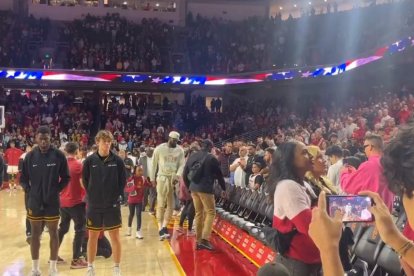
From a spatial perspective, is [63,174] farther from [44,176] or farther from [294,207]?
[294,207]

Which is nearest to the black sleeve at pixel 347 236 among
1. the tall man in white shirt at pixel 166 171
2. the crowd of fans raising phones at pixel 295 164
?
the crowd of fans raising phones at pixel 295 164

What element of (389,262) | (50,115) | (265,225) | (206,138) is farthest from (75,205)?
(50,115)

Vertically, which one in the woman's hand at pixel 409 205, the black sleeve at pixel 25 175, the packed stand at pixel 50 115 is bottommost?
the black sleeve at pixel 25 175

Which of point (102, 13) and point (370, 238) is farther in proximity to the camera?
point (102, 13)

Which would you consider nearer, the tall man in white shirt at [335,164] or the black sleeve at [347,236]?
the black sleeve at [347,236]

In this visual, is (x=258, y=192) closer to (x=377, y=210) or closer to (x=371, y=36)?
(x=377, y=210)

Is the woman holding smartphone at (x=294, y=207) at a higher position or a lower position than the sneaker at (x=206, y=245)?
higher

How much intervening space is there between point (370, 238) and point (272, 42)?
20.4 meters

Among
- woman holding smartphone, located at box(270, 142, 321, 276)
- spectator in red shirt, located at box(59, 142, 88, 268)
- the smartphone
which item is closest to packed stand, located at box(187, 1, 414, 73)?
spectator in red shirt, located at box(59, 142, 88, 268)

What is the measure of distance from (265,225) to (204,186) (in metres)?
1.12

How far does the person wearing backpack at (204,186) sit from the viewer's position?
741cm

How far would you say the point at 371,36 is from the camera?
63.5ft

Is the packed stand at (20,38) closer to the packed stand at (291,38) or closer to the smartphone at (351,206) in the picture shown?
the packed stand at (291,38)

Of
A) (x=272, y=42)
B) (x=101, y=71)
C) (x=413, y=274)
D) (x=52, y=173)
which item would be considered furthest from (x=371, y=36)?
(x=413, y=274)
